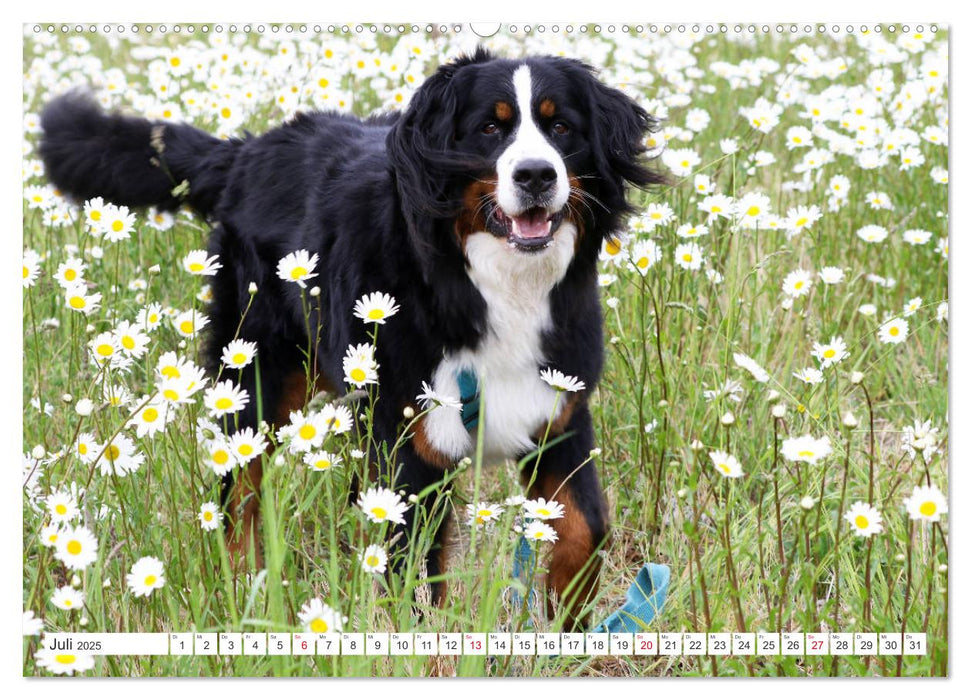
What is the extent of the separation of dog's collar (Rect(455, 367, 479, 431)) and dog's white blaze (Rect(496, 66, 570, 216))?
17.0 inches

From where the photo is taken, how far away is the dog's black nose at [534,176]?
2.56 m

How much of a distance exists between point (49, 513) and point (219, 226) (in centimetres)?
129

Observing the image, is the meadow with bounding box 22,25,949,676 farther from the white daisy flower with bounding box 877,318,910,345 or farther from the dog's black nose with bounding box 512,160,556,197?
the dog's black nose with bounding box 512,160,556,197

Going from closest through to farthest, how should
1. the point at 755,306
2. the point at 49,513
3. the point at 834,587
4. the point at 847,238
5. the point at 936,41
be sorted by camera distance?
the point at 49,513
the point at 834,587
the point at 936,41
the point at 755,306
the point at 847,238

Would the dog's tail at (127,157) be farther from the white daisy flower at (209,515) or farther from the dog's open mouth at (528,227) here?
the white daisy flower at (209,515)

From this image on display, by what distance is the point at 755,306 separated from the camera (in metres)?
3.67

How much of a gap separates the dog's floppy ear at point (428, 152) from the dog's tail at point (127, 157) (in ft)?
3.05

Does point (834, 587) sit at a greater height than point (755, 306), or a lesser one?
lesser

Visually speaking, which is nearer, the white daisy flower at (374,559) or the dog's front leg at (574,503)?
the white daisy flower at (374,559)

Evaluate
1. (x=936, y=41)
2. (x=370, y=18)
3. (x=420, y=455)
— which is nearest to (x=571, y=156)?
(x=370, y=18)

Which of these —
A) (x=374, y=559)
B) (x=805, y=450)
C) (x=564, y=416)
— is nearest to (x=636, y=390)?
(x=564, y=416)

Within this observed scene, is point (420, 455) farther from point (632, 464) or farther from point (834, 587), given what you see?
point (834, 587)

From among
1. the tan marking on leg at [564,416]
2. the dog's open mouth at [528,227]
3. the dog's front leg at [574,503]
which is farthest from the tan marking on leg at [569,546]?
the dog's open mouth at [528,227]

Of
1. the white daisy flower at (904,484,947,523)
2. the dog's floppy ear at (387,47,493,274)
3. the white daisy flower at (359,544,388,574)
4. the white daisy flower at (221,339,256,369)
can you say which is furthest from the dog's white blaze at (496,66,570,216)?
the white daisy flower at (904,484,947,523)
